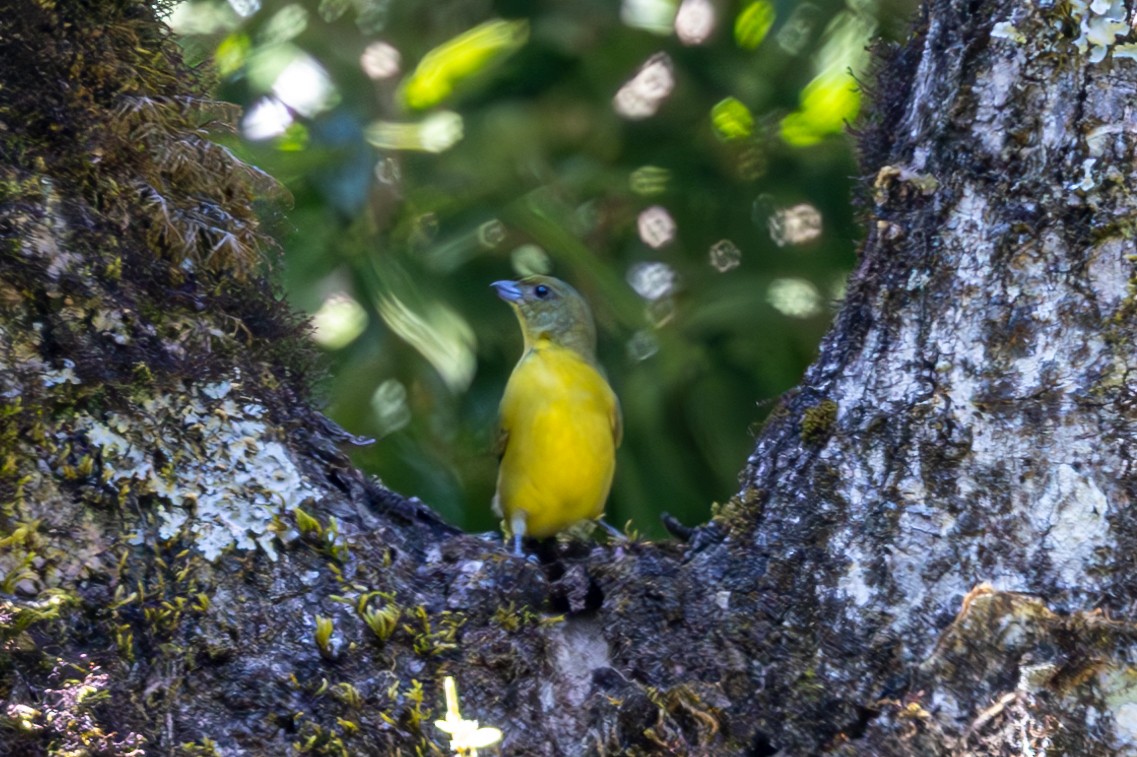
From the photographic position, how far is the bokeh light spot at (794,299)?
4.54 m

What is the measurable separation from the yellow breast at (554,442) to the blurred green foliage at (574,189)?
0.20m

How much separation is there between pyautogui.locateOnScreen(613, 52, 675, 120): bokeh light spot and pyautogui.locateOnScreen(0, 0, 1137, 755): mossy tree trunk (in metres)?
1.74

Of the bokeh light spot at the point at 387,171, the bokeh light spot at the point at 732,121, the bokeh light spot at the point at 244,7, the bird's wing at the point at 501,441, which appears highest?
the bokeh light spot at the point at 732,121

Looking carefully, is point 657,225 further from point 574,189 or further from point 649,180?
point 574,189

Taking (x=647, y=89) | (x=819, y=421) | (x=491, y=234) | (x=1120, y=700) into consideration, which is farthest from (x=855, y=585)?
(x=647, y=89)

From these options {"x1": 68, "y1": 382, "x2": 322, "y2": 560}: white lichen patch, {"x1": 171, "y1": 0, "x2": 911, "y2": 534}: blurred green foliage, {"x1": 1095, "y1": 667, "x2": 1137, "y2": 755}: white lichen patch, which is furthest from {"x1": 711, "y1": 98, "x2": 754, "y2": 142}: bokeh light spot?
{"x1": 1095, "y1": 667, "x2": 1137, "y2": 755}: white lichen patch

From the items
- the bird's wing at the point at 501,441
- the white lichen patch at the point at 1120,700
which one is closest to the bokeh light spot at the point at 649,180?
the bird's wing at the point at 501,441

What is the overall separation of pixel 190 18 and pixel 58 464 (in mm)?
2382

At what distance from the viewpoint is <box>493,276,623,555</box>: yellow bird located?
16.4 feet

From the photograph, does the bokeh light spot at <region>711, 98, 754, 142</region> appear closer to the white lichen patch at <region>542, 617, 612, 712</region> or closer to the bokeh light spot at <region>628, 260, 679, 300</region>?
the bokeh light spot at <region>628, 260, 679, 300</region>

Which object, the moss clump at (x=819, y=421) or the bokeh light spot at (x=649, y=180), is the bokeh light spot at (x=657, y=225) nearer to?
the bokeh light spot at (x=649, y=180)

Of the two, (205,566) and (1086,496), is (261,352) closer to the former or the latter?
(205,566)

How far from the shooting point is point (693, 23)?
4.71 meters

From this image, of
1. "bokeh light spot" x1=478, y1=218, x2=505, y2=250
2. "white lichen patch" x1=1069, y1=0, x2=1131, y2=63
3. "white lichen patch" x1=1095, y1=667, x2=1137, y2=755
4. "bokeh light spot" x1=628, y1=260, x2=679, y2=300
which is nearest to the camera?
"white lichen patch" x1=1095, y1=667, x2=1137, y2=755
